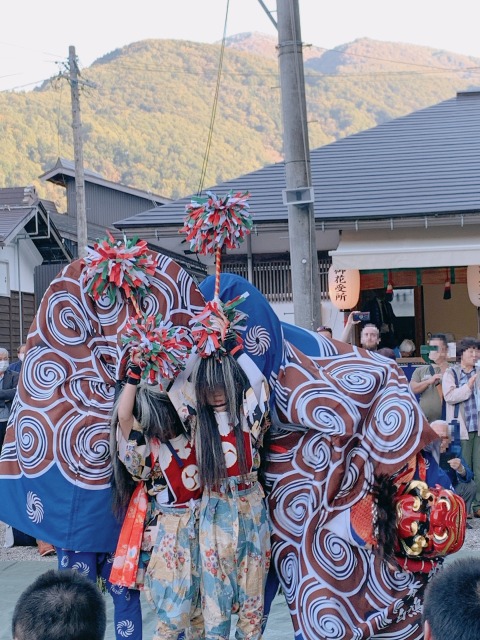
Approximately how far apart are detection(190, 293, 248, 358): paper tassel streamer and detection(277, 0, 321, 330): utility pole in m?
3.69

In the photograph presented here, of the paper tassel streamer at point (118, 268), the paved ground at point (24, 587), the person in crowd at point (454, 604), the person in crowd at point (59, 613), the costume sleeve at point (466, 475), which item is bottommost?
the paved ground at point (24, 587)

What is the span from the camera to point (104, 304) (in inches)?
138

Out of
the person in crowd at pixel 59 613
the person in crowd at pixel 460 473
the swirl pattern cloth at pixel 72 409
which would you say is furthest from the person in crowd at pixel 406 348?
the person in crowd at pixel 59 613

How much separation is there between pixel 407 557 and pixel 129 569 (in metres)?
1.09

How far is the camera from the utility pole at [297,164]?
22.7 feet

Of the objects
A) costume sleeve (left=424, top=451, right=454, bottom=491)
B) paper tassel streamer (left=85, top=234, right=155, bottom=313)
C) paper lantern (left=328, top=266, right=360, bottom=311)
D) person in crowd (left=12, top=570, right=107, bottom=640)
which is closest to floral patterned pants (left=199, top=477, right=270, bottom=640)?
costume sleeve (left=424, top=451, right=454, bottom=491)

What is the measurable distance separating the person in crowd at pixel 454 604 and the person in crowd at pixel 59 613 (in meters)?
0.79

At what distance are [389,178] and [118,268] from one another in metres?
8.25

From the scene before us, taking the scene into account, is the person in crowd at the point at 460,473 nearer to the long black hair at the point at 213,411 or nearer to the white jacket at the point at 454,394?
the white jacket at the point at 454,394

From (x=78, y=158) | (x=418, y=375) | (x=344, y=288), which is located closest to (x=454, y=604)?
(x=418, y=375)

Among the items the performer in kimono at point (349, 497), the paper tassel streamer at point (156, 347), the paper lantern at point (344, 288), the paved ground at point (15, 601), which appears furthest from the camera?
the paper lantern at point (344, 288)

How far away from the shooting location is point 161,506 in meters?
3.42

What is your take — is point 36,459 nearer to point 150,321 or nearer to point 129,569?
point 129,569

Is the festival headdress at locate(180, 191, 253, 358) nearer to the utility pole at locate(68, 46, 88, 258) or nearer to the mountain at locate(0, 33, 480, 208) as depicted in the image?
the utility pole at locate(68, 46, 88, 258)
